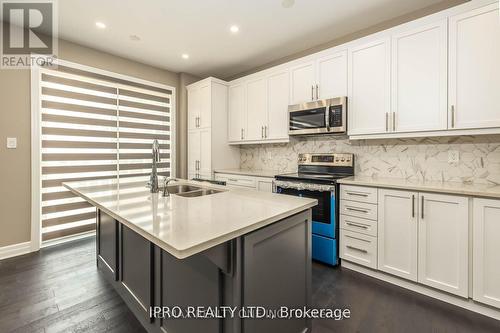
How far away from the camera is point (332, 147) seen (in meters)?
3.21

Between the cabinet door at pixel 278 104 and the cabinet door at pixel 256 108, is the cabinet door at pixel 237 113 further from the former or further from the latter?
the cabinet door at pixel 278 104

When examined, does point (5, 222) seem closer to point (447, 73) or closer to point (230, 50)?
point (230, 50)

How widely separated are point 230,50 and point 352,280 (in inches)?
132

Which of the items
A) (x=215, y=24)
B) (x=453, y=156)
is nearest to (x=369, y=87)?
(x=453, y=156)

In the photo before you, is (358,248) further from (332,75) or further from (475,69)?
(332,75)

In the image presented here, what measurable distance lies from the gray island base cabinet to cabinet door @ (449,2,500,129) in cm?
172

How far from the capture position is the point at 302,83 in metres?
3.16

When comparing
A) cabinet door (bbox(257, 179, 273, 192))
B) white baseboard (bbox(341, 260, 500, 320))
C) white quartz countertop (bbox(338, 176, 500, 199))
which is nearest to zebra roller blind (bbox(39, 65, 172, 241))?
cabinet door (bbox(257, 179, 273, 192))

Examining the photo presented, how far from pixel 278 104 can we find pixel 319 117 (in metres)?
0.76

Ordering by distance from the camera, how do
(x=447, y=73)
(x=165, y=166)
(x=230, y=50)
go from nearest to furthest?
1. (x=447, y=73)
2. (x=230, y=50)
3. (x=165, y=166)

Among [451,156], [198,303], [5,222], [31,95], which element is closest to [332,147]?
[451,156]

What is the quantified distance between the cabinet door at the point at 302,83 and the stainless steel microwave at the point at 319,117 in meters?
0.12

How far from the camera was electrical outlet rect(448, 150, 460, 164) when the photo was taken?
232cm

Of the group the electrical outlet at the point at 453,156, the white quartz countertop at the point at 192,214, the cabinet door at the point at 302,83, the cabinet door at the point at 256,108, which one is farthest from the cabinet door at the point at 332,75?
the white quartz countertop at the point at 192,214
